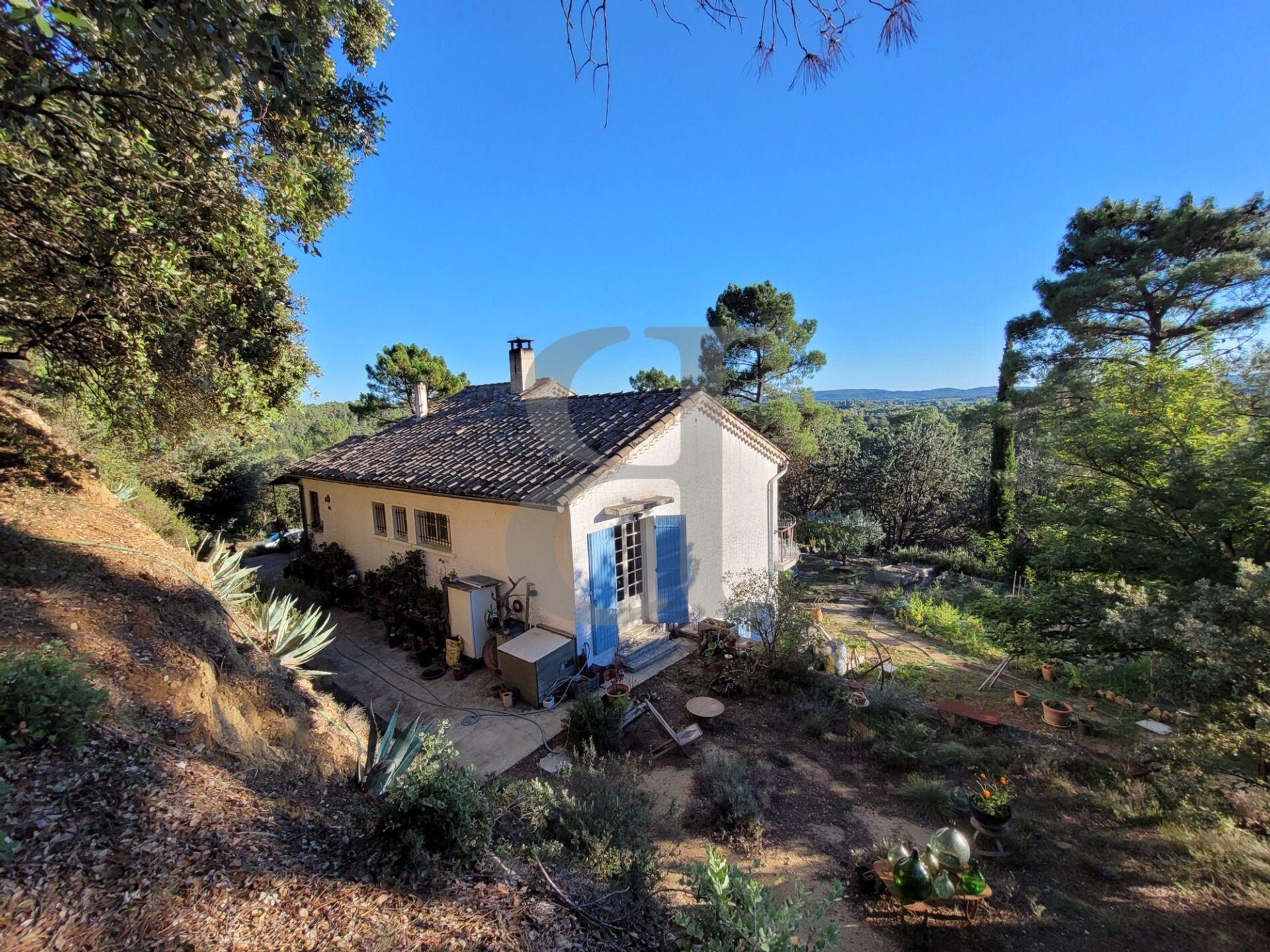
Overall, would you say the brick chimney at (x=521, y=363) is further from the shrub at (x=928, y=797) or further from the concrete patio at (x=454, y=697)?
the shrub at (x=928, y=797)

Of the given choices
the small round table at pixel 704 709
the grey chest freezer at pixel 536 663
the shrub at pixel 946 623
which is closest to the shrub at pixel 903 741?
the small round table at pixel 704 709

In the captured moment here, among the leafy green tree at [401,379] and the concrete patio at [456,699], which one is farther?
the leafy green tree at [401,379]

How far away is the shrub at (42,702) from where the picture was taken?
2996mm

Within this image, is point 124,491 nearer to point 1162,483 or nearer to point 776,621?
point 776,621

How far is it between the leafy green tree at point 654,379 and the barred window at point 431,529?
26183 millimetres

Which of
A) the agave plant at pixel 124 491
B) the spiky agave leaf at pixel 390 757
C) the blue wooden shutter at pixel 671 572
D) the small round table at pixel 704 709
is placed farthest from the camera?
the blue wooden shutter at pixel 671 572

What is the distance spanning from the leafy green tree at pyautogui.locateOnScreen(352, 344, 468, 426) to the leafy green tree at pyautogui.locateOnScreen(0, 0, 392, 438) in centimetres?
1981

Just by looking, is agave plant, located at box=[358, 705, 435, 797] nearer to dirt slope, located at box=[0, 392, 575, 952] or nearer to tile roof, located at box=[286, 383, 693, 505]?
dirt slope, located at box=[0, 392, 575, 952]

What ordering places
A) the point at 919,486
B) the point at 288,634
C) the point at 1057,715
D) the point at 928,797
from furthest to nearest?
the point at 919,486 → the point at 1057,715 → the point at 288,634 → the point at 928,797

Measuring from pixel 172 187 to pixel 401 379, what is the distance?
22943 millimetres

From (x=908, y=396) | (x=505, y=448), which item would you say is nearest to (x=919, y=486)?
(x=505, y=448)

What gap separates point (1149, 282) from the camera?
54.4ft

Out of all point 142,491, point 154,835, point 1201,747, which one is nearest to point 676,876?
point 154,835

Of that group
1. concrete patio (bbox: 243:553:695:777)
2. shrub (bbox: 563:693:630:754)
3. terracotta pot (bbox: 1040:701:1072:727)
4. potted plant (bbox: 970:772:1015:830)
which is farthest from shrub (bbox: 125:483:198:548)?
terracotta pot (bbox: 1040:701:1072:727)
